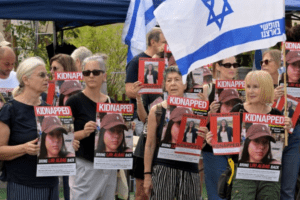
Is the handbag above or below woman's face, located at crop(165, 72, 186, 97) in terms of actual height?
below

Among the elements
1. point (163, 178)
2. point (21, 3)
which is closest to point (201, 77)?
point (163, 178)

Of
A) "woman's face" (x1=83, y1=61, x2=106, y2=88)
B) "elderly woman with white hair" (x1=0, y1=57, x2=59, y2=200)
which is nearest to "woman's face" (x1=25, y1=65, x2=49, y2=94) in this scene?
"elderly woman with white hair" (x1=0, y1=57, x2=59, y2=200)

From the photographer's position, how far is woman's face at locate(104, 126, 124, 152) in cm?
685

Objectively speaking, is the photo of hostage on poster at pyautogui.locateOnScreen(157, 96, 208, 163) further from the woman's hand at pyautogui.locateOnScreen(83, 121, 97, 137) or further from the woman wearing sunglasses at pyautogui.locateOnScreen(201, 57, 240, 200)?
the woman wearing sunglasses at pyautogui.locateOnScreen(201, 57, 240, 200)

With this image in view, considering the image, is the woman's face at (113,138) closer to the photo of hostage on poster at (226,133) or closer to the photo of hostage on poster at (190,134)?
the photo of hostage on poster at (190,134)

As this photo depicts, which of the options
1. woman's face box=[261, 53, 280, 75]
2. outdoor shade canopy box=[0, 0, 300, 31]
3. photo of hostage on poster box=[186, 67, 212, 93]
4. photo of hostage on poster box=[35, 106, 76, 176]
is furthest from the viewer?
outdoor shade canopy box=[0, 0, 300, 31]

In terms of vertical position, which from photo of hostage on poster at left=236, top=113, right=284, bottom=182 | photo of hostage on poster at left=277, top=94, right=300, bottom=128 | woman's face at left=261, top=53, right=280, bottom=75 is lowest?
photo of hostage on poster at left=236, top=113, right=284, bottom=182

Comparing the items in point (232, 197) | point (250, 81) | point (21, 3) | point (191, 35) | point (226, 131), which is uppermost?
point (21, 3)

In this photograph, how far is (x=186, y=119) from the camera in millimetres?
6676

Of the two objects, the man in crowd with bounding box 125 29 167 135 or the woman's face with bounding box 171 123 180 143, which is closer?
the woman's face with bounding box 171 123 180 143

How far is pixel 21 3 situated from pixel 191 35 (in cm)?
435

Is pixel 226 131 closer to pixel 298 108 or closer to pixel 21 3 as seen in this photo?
pixel 298 108

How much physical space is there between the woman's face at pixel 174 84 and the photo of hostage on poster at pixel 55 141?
1.15 metres

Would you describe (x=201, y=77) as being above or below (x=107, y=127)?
above
